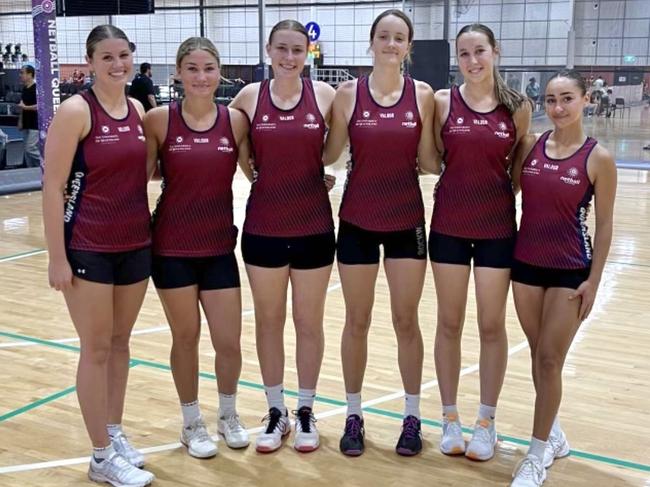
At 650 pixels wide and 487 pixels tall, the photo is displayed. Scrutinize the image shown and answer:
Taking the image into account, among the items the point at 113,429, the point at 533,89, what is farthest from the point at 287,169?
the point at 533,89

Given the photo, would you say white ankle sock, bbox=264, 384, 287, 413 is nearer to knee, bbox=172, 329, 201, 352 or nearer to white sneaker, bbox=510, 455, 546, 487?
knee, bbox=172, 329, 201, 352

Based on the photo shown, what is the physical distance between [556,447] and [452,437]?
0.40m

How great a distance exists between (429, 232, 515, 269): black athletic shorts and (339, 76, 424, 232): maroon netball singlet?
121 millimetres

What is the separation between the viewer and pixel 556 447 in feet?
10.2

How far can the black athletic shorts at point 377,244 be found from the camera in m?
3.02

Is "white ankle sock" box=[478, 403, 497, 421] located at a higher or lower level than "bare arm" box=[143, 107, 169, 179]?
lower

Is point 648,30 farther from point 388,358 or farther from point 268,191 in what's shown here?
point 268,191

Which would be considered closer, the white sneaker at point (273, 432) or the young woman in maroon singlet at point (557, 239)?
the young woman in maroon singlet at point (557, 239)

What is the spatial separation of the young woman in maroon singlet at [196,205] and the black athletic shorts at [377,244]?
433mm

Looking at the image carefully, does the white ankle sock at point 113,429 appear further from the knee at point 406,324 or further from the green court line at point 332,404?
the knee at point 406,324

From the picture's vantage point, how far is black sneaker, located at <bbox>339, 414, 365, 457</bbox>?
10.3 ft

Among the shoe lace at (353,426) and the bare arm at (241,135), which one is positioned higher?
the bare arm at (241,135)

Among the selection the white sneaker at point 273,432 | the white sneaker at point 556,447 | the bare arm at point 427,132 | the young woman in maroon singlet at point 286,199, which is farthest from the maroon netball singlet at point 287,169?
the white sneaker at point 556,447

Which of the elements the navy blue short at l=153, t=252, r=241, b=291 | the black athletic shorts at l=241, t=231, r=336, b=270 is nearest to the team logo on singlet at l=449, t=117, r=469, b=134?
the black athletic shorts at l=241, t=231, r=336, b=270
